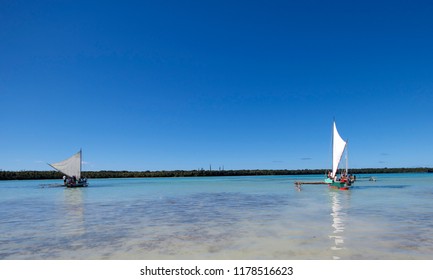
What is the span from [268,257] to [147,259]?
12.0 ft

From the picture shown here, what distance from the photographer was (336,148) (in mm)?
41438

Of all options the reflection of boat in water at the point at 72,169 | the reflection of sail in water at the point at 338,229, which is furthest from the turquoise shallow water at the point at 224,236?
the reflection of boat in water at the point at 72,169

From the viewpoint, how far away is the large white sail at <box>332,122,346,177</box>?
1588 inches

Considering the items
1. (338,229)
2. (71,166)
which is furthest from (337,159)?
(71,166)

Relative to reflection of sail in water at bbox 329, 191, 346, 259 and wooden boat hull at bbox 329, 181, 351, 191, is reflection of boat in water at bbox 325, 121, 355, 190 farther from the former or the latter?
reflection of sail in water at bbox 329, 191, 346, 259

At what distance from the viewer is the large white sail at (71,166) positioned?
A: 5262 cm

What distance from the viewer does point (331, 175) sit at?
4266 centimetres

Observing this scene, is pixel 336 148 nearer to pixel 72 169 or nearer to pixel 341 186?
pixel 341 186

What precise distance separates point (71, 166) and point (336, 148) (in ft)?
138

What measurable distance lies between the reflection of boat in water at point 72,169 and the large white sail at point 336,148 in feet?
131
